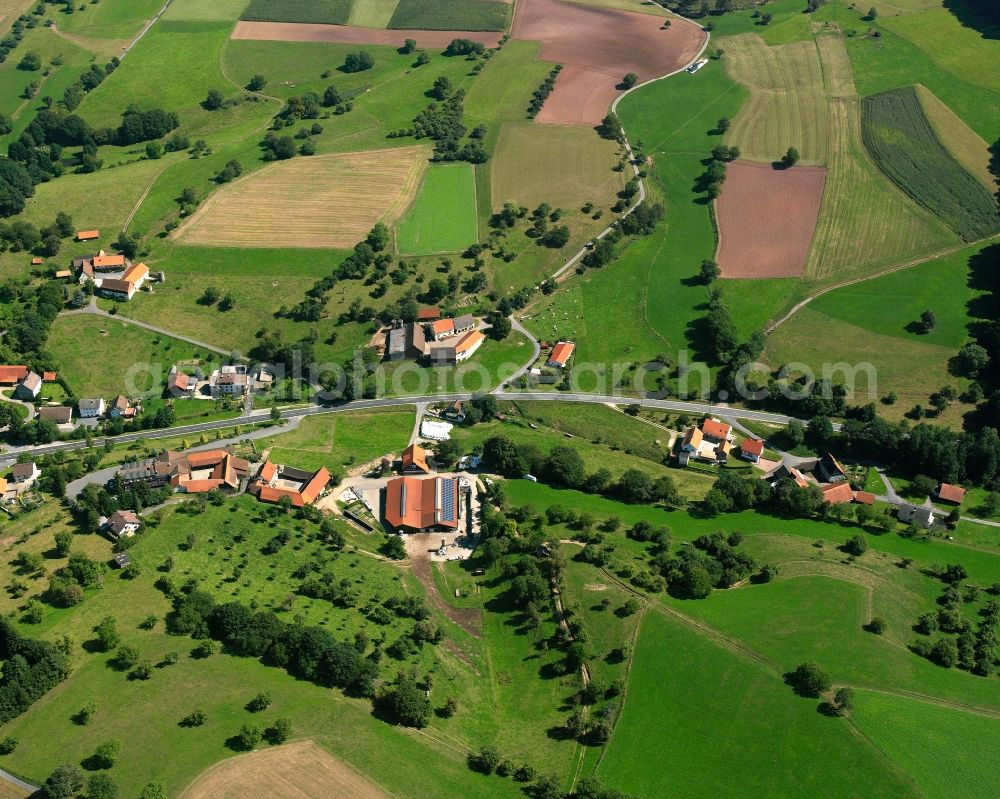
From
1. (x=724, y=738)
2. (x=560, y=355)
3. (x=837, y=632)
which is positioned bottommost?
(x=724, y=738)

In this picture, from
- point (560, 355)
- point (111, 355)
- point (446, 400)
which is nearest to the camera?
point (446, 400)

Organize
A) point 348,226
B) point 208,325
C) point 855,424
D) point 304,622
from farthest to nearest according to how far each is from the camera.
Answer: point 348,226 < point 208,325 < point 855,424 < point 304,622

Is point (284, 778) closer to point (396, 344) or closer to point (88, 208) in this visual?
point (396, 344)

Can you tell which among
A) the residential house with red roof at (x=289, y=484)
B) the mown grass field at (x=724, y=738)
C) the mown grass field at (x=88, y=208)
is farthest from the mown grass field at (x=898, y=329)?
the mown grass field at (x=88, y=208)

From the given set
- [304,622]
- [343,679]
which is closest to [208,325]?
[304,622]

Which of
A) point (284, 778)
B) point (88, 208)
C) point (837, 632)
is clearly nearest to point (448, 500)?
point (284, 778)

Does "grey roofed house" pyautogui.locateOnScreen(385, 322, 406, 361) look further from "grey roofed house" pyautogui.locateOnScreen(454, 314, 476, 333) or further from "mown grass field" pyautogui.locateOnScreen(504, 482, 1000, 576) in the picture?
"mown grass field" pyautogui.locateOnScreen(504, 482, 1000, 576)

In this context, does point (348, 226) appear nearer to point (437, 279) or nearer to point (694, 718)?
point (437, 279)
